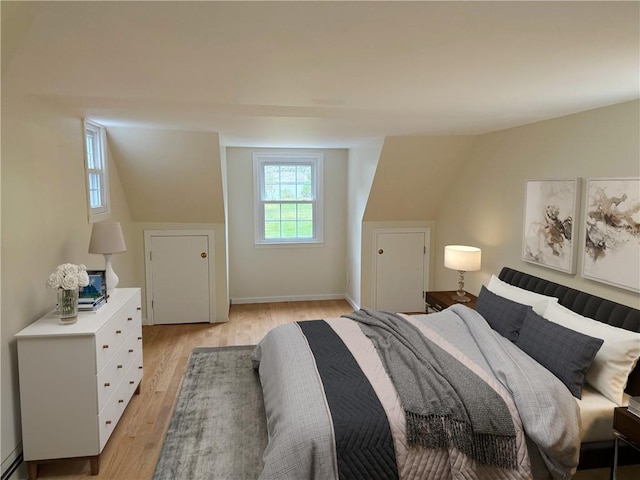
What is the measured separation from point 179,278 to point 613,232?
4294 millimetres

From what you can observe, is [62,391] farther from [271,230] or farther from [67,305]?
[271,230]

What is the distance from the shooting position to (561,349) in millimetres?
2562

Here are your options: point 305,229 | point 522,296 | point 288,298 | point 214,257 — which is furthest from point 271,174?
point 522,296

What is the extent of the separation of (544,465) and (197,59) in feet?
8.60

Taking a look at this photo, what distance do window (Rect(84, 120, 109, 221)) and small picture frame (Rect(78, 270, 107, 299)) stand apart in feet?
3.05

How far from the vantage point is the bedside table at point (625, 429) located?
2.09m

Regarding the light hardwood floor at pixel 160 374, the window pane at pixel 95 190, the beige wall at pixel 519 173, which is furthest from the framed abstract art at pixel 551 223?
the window pane at pixel 95 190

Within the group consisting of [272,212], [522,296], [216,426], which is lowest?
[216,426]

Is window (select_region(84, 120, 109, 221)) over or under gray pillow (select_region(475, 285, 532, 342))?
over

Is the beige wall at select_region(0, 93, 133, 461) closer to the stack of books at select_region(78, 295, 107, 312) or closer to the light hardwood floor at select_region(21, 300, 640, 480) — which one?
the stack of books at select_region(78, 295, 107, 312)

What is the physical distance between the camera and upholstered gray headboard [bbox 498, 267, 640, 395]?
2.52 meters

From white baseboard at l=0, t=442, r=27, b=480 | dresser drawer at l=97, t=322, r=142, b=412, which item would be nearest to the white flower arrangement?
dresser drawer at l=97, t=322, r=142, b=412

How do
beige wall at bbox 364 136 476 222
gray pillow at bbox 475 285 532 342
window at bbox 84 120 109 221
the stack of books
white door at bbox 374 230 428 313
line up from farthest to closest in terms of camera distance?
white door at bbox 374 230 428 313 < beige wall at bbox 364 136 476 222 < window at bbox 84 120 109 221 < gray pillow at bbox 475 285 532 342 < the stack of books

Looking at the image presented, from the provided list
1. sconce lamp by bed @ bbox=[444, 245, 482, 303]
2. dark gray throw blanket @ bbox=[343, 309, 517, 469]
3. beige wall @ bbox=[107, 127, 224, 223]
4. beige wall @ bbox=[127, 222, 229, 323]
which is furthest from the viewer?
beige wall @ bbox=[127, 222, 229, 323]
